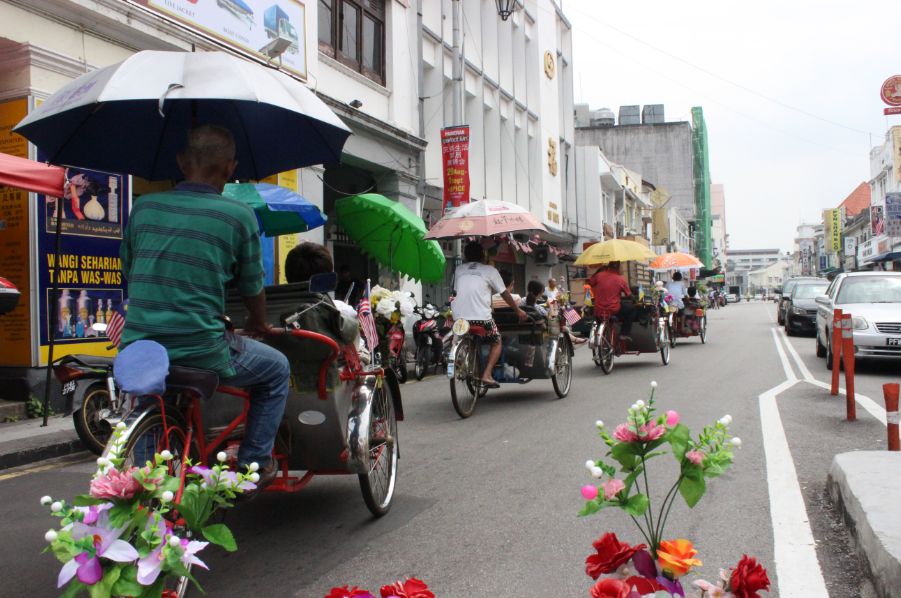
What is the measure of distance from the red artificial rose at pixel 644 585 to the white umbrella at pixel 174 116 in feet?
8.56

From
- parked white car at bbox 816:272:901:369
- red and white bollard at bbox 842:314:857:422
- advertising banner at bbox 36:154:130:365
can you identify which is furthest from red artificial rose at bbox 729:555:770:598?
parked white car at bbox 816:272:901:369

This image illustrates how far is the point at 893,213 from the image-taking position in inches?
1686

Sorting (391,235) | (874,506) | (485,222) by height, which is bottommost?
(874,506)

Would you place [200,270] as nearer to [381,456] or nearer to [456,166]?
[381,456]

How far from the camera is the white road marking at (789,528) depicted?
3.29 meters

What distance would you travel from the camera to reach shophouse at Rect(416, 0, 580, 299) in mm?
19375

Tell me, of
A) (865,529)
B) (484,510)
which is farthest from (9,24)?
(865,529)

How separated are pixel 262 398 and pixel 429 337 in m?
9.72

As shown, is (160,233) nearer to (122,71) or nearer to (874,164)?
(122,71)

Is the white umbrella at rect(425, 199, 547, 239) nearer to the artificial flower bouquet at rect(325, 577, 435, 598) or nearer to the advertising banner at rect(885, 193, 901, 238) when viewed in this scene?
the artificial flower bouquet at rect(325, 577, 435, 598)

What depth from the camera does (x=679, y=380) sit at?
10.9m

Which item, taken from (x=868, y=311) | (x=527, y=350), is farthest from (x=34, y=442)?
(x=868, y=311)

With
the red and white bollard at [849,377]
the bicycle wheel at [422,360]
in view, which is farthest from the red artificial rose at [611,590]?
the bicycle wheel at [422,360]

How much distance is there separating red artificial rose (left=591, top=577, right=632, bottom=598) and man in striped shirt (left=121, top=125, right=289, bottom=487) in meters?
1.94
